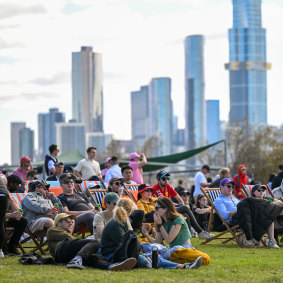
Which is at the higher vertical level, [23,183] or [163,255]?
[23,183]

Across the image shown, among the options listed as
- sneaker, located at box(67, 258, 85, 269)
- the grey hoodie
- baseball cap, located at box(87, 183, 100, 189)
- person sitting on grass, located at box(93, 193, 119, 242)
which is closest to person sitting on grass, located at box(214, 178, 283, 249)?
baseball cap, located at box(87, 183, 100, 189)

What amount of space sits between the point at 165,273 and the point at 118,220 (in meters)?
0.87

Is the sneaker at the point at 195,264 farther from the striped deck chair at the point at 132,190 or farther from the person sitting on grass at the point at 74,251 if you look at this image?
the striped deck chair at the point at 132,190

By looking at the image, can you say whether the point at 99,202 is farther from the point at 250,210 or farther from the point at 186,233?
the point at 186,233

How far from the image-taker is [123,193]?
10.9 m

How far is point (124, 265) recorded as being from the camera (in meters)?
7.17

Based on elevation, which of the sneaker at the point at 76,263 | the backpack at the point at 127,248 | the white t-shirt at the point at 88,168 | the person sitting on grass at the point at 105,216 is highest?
the white t-shirt at the point at 88,168

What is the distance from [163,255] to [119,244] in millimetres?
674

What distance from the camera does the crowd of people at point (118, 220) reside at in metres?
7.45

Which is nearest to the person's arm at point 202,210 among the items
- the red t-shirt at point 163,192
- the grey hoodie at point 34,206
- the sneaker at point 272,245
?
the red t-shirt at point 163,192

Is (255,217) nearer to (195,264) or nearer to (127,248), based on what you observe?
(195,264)

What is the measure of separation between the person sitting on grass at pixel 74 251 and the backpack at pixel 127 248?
0.13m

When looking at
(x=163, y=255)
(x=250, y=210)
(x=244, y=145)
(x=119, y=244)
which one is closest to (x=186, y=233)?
(x=163, y=255)

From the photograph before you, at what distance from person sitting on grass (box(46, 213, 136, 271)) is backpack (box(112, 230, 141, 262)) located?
13 centimetres
